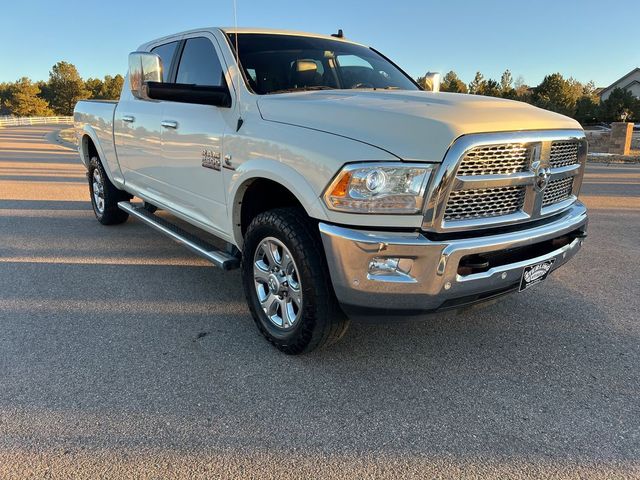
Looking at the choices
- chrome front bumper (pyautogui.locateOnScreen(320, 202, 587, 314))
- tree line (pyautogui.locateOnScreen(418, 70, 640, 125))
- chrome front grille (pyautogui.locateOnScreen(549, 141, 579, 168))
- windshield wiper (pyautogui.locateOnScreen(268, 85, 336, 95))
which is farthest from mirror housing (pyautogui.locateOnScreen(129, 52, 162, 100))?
tree line (pyautogui.locateOnScreen(418, 70, 640, 125))

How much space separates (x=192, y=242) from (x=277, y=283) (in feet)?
3.76

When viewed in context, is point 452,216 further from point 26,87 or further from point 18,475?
point 26,87

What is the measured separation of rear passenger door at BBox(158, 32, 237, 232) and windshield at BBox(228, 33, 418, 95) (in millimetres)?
259

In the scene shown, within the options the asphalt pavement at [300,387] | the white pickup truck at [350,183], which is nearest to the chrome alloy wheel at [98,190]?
the asphalt pavement at [300,387]

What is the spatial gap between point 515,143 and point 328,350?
1.66 meters

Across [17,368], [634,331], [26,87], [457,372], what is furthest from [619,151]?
[26,87]

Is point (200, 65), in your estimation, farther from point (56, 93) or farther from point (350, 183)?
point (56, 93)

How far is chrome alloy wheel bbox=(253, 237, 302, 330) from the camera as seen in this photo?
3055mm

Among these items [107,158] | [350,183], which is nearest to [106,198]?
[107,158]

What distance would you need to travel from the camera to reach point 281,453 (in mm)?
2314

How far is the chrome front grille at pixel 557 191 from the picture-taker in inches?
121

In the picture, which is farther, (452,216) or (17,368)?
(17,368)

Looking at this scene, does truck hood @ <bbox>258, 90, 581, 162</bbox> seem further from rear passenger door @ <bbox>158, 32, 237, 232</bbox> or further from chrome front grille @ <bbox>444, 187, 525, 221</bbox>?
rear passenger door @ <bbox>158, 32, 237, 232</bbox>

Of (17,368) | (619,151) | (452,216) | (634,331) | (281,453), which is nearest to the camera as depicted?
(281,453)
